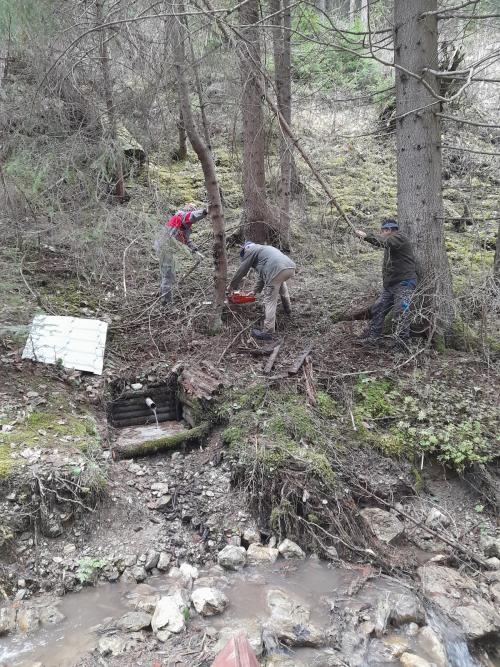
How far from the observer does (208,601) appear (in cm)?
368

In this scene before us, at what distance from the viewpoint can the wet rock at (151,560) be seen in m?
4.15

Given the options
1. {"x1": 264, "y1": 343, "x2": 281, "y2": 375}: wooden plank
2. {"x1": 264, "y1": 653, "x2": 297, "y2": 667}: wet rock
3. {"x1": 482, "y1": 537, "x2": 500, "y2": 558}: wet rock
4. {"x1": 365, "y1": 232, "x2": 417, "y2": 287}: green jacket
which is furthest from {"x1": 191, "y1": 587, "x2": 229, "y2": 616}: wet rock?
{"x1": 365, "y1": 232, "x2": 417, "y2": 287}: green jacket

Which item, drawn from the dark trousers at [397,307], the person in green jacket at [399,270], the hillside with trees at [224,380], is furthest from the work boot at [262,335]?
the person in green jacket at [399,270]

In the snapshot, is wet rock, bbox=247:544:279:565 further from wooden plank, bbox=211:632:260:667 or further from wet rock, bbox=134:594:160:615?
wooden plank, bbox=211:632:260:667

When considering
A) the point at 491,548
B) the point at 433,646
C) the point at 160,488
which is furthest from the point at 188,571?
the point at 491,548

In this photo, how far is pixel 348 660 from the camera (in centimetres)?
332

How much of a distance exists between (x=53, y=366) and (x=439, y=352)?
4.97 m

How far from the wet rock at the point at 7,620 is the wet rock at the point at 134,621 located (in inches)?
29.4

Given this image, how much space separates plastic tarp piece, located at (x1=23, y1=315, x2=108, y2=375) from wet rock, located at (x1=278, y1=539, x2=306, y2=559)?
3174mm

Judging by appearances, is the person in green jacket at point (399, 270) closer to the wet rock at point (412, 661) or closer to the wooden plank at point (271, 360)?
the wooden plank at point (271, 360)

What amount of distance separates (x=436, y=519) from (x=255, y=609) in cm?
220

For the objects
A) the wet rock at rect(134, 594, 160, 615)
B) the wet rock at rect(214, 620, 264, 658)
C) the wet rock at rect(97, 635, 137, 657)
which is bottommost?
the wet rock at rect(214, 620, 264, 658)

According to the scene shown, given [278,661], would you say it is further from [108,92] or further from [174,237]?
[108,92]

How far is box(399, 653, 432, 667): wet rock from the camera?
10.9 feet
